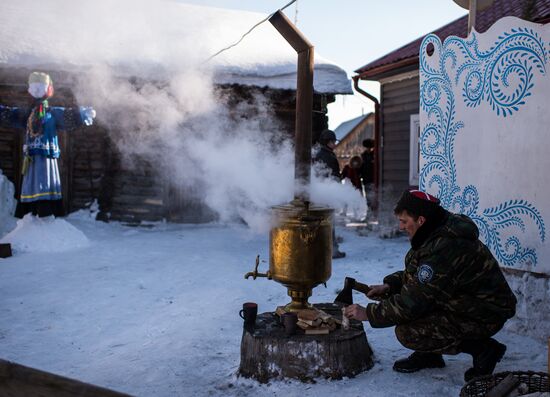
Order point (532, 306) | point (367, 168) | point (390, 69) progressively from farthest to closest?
1. point (367, 168)
2. point (390, 69)
3. point (532, 306)

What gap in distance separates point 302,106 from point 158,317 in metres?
2.32

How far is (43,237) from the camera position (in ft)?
24.6

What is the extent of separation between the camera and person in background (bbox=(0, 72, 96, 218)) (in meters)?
7.48

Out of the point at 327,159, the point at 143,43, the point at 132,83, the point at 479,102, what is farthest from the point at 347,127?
the point at 479,102

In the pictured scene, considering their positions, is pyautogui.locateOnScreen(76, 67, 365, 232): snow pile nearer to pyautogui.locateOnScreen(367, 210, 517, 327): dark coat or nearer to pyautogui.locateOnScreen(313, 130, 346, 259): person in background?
pyautogui.locateOnScreen(313, 130, 346, 259): person in background

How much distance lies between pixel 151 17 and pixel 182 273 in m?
8.12

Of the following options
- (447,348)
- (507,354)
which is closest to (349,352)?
(447,348)

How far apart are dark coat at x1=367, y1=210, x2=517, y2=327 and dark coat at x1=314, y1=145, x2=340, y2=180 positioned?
13.0 feet

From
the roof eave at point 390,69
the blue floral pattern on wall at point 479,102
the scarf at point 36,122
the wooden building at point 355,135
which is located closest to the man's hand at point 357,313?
the blue floral pattern on wall at point 479,102

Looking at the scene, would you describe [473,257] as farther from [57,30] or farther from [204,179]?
[57,30]

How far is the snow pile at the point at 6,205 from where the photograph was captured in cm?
857

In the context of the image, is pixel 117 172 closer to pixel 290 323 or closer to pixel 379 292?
pixel 290 323

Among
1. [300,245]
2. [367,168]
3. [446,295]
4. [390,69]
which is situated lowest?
[446,295]

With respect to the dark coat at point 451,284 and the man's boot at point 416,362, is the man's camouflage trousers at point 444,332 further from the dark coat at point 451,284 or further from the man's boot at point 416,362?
the man's boot at point 416,362
